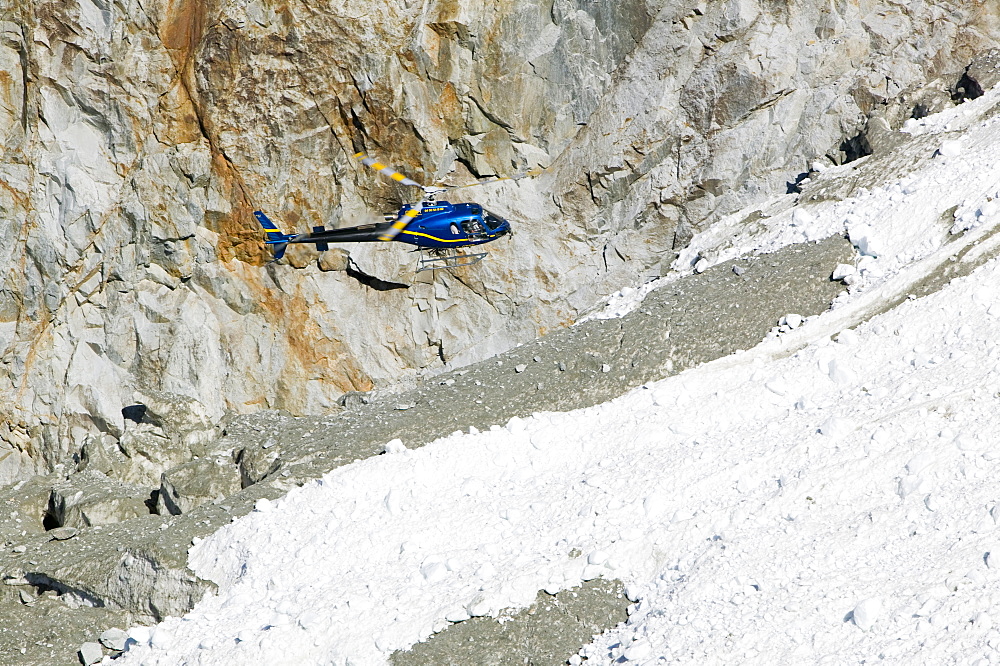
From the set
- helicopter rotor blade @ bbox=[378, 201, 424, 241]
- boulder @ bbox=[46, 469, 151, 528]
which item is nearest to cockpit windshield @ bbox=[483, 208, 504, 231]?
helicopter rotor blade @ bbox=[378, 201, 424, 241]

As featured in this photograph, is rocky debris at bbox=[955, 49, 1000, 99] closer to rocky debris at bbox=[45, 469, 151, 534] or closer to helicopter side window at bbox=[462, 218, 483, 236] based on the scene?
helicopter side window at bbox=[462, 218, 483, 236]

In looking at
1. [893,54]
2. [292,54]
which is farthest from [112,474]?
[893,54]

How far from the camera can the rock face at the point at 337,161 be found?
24031 millimetres

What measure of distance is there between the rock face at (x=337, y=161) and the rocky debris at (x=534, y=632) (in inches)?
582

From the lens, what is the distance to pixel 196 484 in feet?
50.1

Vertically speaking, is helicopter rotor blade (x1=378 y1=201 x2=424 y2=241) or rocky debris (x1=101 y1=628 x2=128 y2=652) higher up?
helicopter rotor blade (x1=378 y1=201 x2=424 y2=241)

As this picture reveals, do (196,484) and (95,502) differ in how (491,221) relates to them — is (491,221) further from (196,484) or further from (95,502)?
(95,502)

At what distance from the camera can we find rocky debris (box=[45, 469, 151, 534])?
1584 cm

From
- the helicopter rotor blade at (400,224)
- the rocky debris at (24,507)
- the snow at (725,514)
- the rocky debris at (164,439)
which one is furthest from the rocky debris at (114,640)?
the helicopter rotor blade at (400,224)

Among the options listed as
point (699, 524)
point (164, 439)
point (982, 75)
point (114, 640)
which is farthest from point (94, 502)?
point (982, 75)

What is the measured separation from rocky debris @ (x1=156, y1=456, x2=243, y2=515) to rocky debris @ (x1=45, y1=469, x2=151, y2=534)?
702 mm

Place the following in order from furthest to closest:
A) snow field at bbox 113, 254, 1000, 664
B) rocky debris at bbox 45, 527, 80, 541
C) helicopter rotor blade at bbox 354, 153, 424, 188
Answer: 1. helicopter rotor blade at bbox 354, 153, 424, 188
2. rocky debris at bbox 45, 527, 80, 541
3. snow field at bbox 113, 254, 1000, 664

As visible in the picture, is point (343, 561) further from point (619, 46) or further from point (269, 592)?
point (619, 46)

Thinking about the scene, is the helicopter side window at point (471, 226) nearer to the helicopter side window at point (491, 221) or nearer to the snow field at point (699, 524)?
the helicopter side window at point (491, 221)
